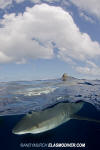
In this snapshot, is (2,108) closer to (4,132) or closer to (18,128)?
(4,132)

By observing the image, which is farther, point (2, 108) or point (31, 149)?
point (2, 108)

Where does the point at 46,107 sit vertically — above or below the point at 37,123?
below

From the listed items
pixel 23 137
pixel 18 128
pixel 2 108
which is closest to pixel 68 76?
pixel 2 108

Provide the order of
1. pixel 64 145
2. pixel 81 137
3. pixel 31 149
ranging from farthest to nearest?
1. pixel 81 137
2. pixel 64 145
3. pixel 31 149

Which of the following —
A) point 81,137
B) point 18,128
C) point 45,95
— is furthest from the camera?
point 45,95

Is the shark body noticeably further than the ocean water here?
No

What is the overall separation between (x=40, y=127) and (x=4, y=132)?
5.68 m

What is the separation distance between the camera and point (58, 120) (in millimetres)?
8969

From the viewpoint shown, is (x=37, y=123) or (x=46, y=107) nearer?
(x=37, y=123)

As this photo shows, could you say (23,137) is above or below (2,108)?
below

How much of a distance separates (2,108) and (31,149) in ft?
22.4

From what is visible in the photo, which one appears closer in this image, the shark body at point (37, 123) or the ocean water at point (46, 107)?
the shark body at point (37, 123)

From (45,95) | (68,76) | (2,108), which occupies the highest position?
(68,76)

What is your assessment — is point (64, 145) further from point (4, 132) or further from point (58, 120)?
point (4, 132)
